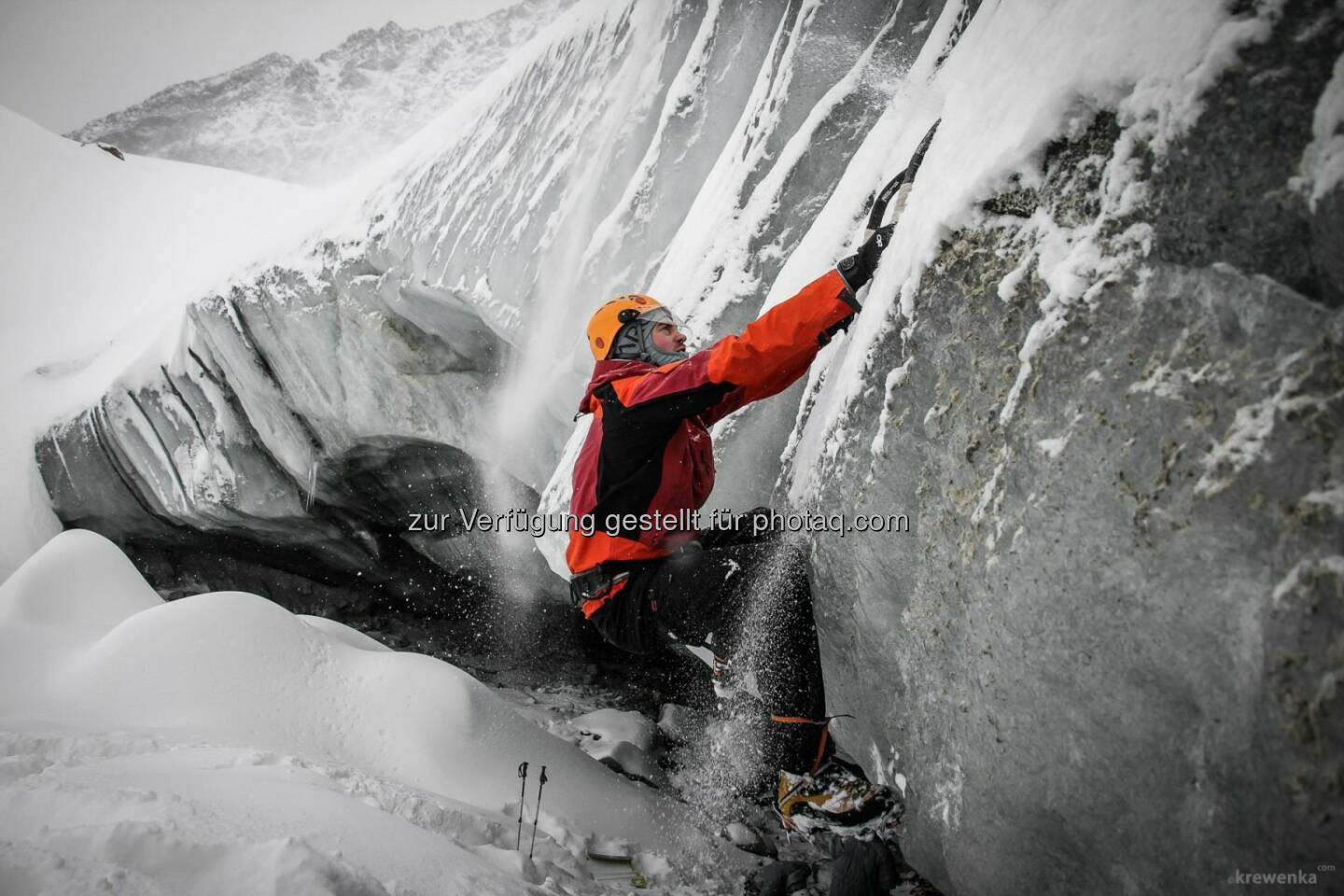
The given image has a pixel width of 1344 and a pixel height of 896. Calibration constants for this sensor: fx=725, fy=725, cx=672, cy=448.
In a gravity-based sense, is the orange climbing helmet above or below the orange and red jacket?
above

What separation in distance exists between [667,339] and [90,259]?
17.1 metres

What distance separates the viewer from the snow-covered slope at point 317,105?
66.8m

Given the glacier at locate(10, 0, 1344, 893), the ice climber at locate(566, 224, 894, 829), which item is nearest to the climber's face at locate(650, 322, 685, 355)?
the ice climber at locate(566, 224, 894, 829)

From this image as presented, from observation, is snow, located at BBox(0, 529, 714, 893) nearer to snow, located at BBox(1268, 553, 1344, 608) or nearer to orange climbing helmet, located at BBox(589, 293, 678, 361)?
orange climbing helmet, located at BBox(589, 293, 678, 361)

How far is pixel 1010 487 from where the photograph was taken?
1.65 metres

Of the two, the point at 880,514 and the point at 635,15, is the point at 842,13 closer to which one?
the point at 635,15

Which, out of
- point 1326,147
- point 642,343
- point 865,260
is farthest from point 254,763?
point 1326,147

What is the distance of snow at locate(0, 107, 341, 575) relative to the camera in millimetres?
9438

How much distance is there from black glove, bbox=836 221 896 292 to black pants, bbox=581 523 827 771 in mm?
920

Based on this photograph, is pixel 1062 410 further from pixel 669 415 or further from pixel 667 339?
pixel 667 339

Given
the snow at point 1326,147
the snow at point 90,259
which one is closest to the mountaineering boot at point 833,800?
the snow at point 1326,147

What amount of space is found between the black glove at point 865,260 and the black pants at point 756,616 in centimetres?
92

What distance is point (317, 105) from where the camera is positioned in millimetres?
75375

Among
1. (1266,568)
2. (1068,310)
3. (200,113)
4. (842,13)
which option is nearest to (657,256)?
(842,13)
